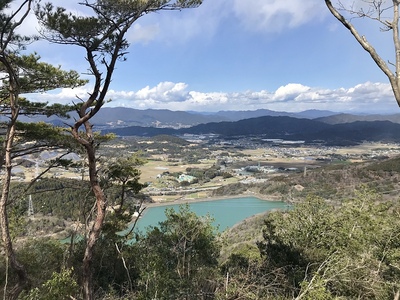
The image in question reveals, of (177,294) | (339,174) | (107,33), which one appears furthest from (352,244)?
(339,174)

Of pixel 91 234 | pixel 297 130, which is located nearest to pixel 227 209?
pixel 91 234

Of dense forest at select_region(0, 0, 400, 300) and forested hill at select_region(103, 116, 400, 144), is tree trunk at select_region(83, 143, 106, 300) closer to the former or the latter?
dense forest at select_region(0, 0, 400, 300)

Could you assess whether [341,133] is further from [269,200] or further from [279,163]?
[269,200]

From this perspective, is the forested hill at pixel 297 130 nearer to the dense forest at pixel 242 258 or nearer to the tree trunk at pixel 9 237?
the dense forest at pixel 242 258

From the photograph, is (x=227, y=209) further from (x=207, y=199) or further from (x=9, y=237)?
(x=9, y=237)

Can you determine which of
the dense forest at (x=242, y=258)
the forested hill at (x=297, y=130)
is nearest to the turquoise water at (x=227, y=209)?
the dense forest at (x=242, y=258)

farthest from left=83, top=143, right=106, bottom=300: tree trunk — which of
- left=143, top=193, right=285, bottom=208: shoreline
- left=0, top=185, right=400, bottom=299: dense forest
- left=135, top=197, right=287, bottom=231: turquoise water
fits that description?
left=143, top=193, right=285, bottom=208: shoreline
